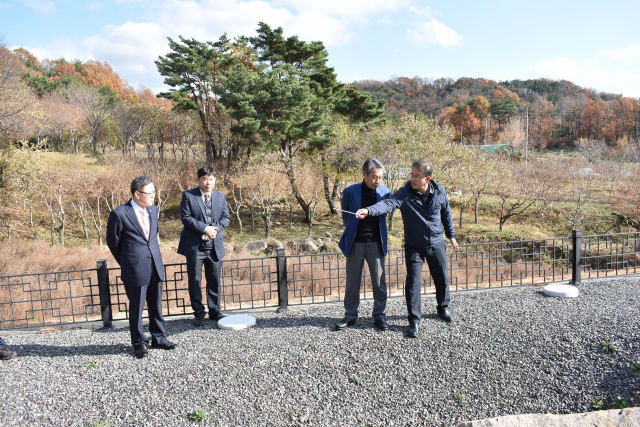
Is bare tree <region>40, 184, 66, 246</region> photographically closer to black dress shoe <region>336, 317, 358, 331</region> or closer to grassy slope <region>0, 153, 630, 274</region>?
grassy slope <region>0, 153, 630, 274</region>

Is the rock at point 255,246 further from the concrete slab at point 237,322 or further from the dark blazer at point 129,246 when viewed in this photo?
the dark blazer at point 129,246

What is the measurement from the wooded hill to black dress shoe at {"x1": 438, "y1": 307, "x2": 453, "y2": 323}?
114 feet

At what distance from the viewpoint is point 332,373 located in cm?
305

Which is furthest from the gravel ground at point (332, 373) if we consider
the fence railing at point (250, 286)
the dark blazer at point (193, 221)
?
the dark blazer at point (193, 221)

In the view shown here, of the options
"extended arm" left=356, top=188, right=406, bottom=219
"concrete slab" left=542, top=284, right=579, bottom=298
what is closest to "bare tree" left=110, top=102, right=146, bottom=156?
"extended arm" left=356, top=188, right=406, bottom=219

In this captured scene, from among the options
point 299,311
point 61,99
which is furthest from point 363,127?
point 61,99

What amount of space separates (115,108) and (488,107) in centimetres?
4371

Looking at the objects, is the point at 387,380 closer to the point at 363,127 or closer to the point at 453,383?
the point at 453,383

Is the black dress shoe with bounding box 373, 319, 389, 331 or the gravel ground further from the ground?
the black dress shoe with bounding box 373, 319, 389, 331

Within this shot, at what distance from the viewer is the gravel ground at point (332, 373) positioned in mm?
2660

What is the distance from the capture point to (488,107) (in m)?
50.6

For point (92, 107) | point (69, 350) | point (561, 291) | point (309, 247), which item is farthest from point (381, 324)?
point (92, 107)

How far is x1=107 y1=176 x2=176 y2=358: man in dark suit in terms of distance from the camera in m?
3.24

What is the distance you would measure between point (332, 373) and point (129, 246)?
200 centimetres
